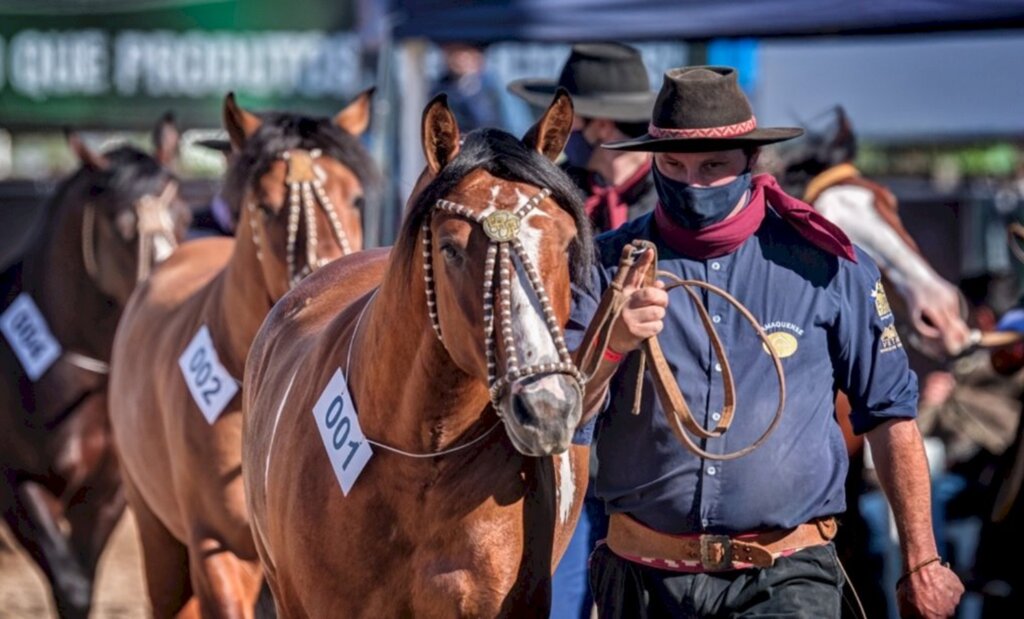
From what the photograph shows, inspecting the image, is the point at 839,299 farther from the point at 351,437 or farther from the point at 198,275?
the point at 198,275

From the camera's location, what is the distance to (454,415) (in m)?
3.64

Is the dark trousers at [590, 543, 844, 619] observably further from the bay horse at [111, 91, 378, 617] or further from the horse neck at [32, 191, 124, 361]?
the horse neck at [32, 191, 124, 361]

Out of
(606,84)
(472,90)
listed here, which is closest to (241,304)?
(606,84)

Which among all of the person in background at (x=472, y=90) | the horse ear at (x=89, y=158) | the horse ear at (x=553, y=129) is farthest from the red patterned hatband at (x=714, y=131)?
the person in background at (x=472, y=90)

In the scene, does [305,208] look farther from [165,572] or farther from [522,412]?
[522,412]

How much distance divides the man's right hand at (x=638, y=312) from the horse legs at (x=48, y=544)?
14.0 ft

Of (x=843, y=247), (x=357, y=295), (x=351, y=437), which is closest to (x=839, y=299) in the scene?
(x=843, y=247)

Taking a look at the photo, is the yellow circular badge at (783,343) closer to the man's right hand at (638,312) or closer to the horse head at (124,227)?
the man's right hand at (638,312)

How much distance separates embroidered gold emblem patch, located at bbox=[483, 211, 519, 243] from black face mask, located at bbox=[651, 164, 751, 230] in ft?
1.95

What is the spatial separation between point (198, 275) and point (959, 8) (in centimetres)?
324

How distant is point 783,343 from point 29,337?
463 cm

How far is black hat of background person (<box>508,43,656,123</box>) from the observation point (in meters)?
5.68

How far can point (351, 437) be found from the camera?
3.80 meters

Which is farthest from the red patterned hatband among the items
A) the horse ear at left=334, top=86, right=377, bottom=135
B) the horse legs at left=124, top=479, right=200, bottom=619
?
the horse legs at left=124, top=479, right=200, bottom=619
